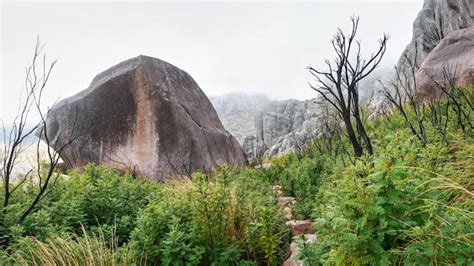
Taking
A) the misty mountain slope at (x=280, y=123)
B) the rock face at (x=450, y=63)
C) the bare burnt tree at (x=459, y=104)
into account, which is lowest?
the misty mountain slope at (x=280, y=123)

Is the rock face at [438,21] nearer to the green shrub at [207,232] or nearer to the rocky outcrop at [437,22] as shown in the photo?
the rocky outcrop at [437,22]

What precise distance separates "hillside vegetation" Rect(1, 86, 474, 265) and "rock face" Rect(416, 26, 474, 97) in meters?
6.62

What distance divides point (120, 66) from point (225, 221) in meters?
8.84

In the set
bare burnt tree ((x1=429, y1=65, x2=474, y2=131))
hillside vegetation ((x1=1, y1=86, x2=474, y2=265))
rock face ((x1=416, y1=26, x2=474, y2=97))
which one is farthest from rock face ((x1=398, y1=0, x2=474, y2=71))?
hillside vegetation ((x1=1, y1=86, x2=474, y2=265))

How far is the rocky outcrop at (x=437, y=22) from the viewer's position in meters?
16.3

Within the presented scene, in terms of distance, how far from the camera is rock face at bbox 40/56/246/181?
32.6 feet

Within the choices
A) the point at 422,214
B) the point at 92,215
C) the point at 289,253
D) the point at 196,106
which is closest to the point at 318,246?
the point at 422,214

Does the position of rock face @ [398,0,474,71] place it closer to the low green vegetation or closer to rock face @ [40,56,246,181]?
rock face @ [40,56,246,181]

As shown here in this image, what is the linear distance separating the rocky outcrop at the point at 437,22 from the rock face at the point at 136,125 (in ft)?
24.8

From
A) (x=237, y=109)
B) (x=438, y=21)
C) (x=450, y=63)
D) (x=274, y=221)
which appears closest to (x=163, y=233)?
(x=274, y=221)

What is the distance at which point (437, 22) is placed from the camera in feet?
65.4

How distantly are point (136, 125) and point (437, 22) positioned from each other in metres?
18.1

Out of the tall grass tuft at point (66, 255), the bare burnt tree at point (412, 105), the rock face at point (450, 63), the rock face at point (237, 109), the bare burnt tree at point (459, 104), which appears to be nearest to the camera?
the tall grass tuft at point (66, 255)

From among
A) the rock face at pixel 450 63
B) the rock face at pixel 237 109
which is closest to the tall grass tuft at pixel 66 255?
the rock face at pixel 450 63
